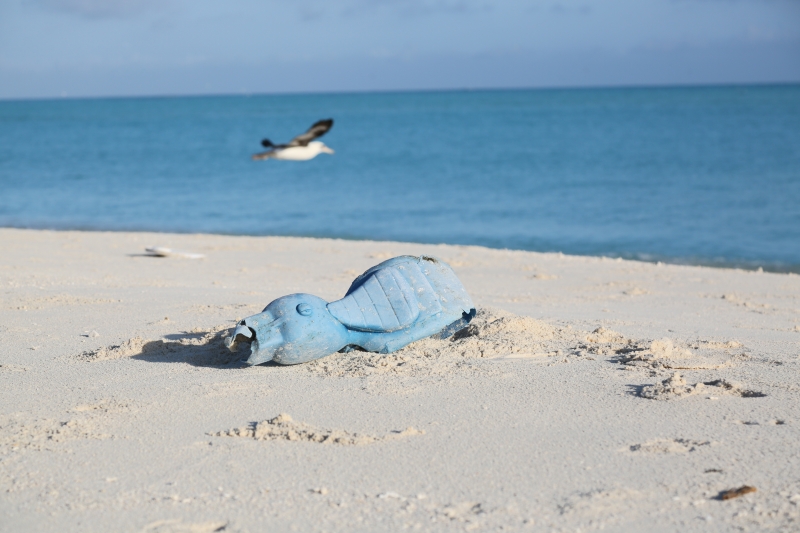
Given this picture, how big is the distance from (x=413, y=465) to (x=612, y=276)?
19.3ft

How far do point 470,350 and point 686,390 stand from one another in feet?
3.92

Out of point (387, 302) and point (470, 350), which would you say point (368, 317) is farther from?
point (470, 350)

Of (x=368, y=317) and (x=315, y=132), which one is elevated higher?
(x=315, y=132)

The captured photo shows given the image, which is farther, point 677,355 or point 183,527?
point 677,355

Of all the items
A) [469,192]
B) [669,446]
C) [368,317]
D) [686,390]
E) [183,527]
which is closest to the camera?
[183,527]

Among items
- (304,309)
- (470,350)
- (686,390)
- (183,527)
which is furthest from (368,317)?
(183,527)

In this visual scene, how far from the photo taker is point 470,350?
4.43 meters

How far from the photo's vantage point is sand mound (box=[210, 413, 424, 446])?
10.8ft

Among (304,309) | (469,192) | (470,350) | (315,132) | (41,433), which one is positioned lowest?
(41,433)

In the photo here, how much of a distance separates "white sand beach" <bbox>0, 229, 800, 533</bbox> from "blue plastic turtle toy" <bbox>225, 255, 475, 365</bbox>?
0.37 ft

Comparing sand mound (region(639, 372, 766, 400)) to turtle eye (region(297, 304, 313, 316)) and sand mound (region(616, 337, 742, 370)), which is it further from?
turtle eye (region(297, 304, 313, 316))

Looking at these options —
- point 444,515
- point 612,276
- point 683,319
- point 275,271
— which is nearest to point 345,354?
point 444,515

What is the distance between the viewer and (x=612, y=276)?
333 inches

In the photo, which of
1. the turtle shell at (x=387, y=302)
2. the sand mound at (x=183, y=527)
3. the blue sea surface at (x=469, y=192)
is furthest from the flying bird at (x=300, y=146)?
the sand mound at (x=183, y=527)
